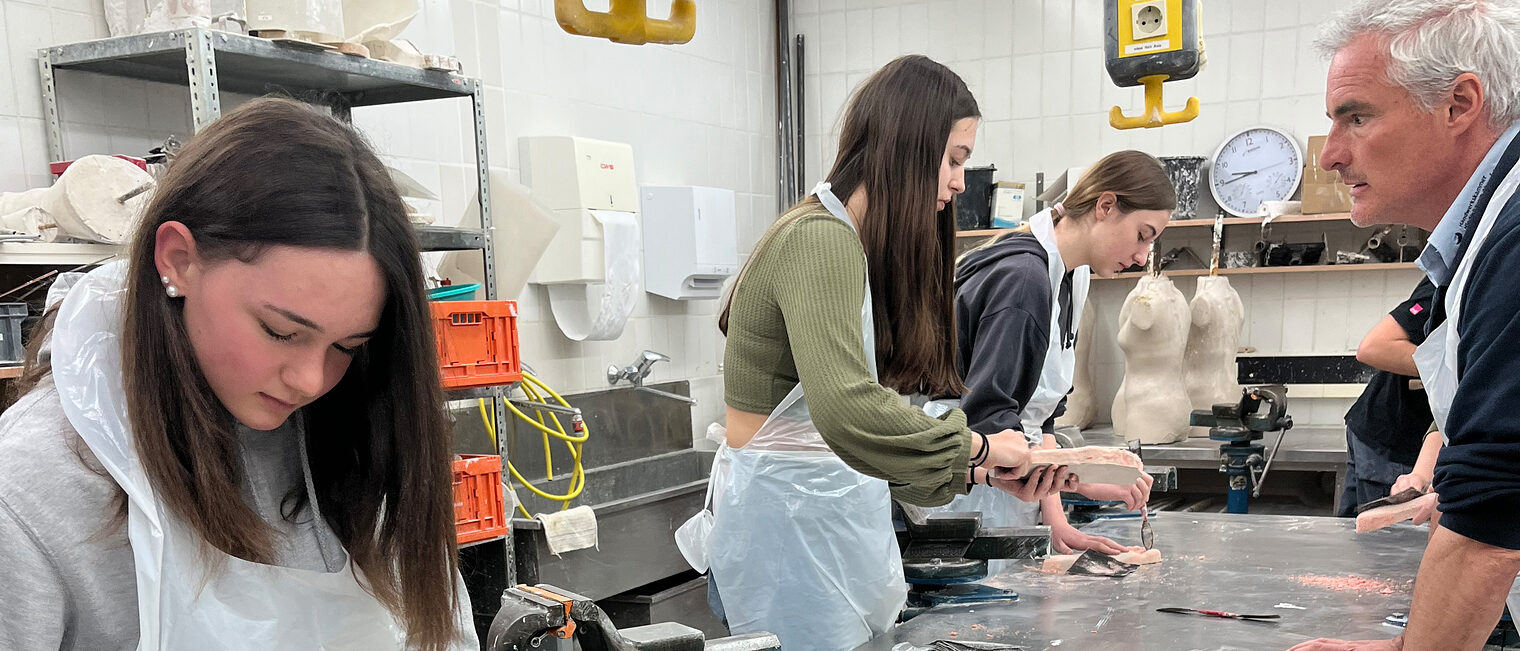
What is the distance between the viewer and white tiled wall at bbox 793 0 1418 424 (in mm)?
4730

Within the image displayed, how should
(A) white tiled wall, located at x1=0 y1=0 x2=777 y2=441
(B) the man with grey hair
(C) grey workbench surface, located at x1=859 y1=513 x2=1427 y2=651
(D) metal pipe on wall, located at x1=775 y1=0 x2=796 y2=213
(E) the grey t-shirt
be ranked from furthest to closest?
A: (D) metal pipe on wall, located at x1=775 y1=0 x2=796 y2=213 → (A) white tiled wall, located at x1=0 y1=0 x2=777 y2=441 → (C) grey workbench surface, located at x1=859 y1=513 x2=1427 y2=651 → (B) the man with grey hair → (E) the grey t-shirt

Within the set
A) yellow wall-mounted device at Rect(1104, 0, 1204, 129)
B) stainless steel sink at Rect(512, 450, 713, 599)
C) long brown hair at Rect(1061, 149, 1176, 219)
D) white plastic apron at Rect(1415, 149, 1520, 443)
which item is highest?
yellow wall-mounted device at Rect(1104, 0, 1204, 129)

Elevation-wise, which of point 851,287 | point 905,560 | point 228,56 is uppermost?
point 228,56

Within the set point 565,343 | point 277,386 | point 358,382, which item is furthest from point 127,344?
point 565,343

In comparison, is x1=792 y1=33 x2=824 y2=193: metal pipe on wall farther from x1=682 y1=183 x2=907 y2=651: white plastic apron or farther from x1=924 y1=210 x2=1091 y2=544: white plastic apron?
x1=682 y1=183 x2=907 y2=651: white plastic apron

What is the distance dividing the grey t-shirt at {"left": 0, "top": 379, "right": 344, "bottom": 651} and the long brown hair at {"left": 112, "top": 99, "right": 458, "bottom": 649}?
0.18 feet

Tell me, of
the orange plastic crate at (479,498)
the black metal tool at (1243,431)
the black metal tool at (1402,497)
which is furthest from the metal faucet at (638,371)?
the black metal tool at (1402,497)

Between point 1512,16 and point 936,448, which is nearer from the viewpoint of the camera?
point 1512,16

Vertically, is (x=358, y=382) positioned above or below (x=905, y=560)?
above

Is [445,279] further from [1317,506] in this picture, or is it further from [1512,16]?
[1317,506]

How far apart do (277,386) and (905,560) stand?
1.34 metres

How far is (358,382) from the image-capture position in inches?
50.0

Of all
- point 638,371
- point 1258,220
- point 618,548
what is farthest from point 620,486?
point 1258,220

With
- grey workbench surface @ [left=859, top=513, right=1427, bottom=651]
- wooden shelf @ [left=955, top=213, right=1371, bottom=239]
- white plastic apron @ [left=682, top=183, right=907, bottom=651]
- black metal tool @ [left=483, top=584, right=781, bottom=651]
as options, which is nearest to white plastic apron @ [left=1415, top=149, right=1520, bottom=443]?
grey workbench surface @ [left=859, top=513, right=1427, bottom=651]
